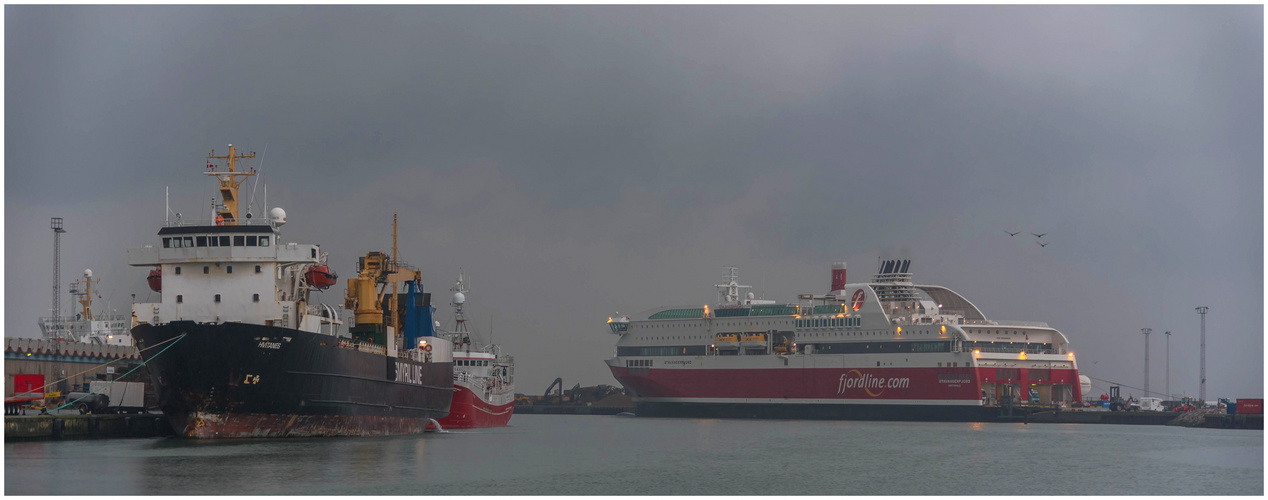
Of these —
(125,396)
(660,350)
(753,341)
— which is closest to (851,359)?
(753,341)

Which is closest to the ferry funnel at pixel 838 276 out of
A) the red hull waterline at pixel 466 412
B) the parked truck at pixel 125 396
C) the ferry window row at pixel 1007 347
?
the ferry window row at pixel 1007 347

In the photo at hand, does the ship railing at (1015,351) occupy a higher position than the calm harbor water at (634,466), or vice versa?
the ship railing at (1015,351)

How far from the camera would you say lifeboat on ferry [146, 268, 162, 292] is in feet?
117

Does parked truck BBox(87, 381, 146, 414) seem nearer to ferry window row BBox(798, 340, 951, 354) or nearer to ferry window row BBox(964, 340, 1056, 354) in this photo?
ferry window row BBox(798, 340, 951, 354)

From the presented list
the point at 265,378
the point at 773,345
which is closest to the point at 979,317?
the point at 773,345

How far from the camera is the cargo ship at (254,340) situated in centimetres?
3153

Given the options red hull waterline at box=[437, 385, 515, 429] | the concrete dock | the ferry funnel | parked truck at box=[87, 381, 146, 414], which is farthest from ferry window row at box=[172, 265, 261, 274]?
the ferry funnel

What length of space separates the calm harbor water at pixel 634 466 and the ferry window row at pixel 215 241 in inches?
196

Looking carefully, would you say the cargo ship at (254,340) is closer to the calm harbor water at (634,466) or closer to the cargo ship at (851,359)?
the calm harbor water at (634,466)

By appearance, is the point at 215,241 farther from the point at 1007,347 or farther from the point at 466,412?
the point at 1007,347

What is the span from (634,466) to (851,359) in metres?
33.4

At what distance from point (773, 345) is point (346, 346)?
35.1 meters

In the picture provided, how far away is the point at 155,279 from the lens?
35750mm

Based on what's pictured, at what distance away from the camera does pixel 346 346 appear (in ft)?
113
